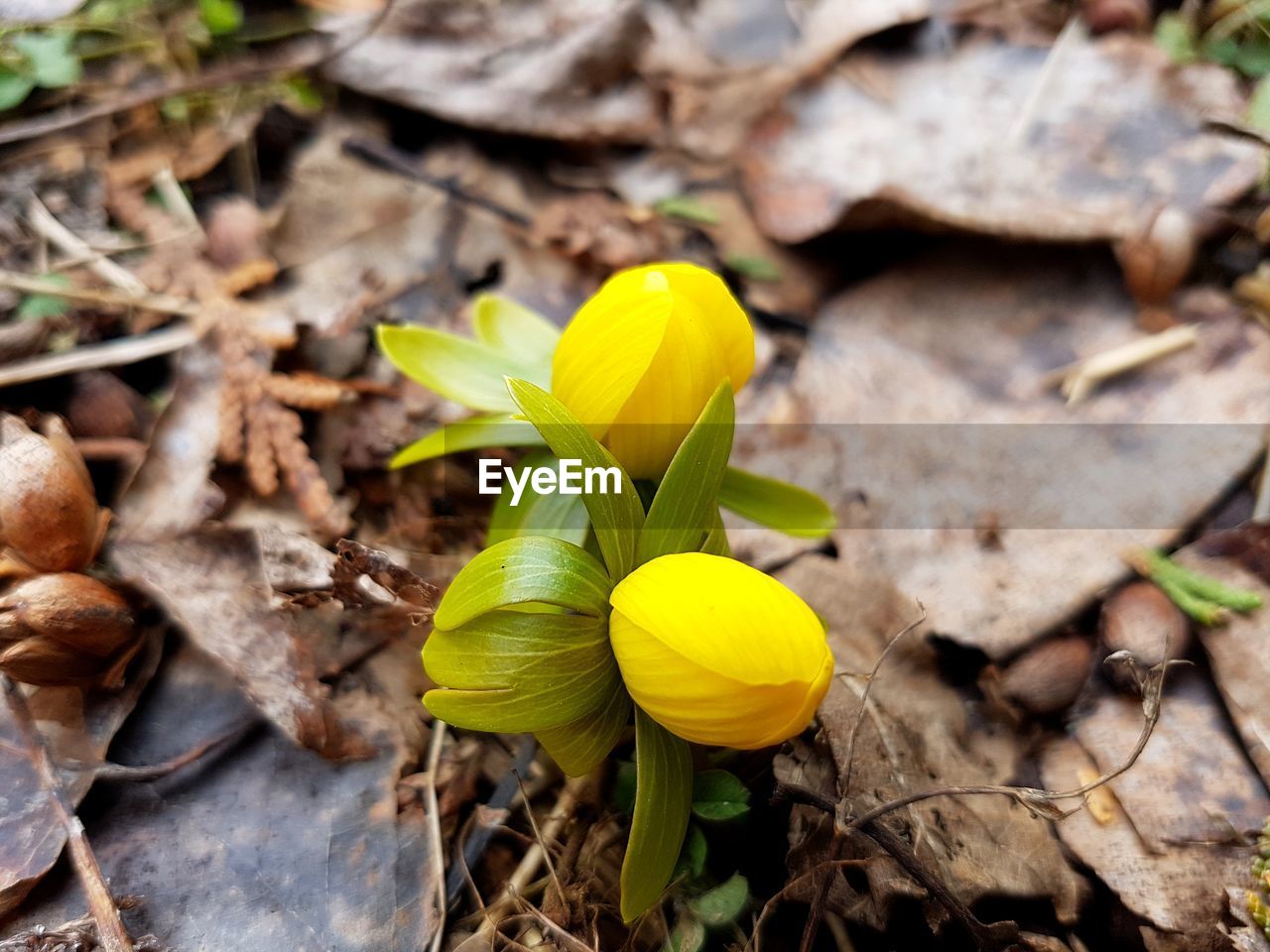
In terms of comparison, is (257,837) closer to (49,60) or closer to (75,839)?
(75,839)

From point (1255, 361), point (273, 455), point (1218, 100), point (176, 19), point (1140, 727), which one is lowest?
point (1140, 727)


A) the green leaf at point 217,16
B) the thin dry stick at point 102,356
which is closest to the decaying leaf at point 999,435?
the thin dry stick at point 102,356

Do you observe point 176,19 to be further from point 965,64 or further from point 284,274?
point 965,64

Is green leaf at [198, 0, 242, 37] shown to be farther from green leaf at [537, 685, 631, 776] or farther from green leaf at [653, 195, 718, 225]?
green leaf at [537, 685, 631, 776]

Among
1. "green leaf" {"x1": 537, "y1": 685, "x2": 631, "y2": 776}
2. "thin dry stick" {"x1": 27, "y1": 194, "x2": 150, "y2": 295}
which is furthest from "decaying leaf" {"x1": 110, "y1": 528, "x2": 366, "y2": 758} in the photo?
"thin dry stick" {"x1": 27, "y1": 194, "x2": 150, "y2": 295}

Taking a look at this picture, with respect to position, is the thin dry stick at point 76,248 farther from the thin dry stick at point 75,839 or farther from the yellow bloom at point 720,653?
the yellow bloom at point 720,653

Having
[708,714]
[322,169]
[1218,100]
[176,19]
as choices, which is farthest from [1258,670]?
[176,19]
